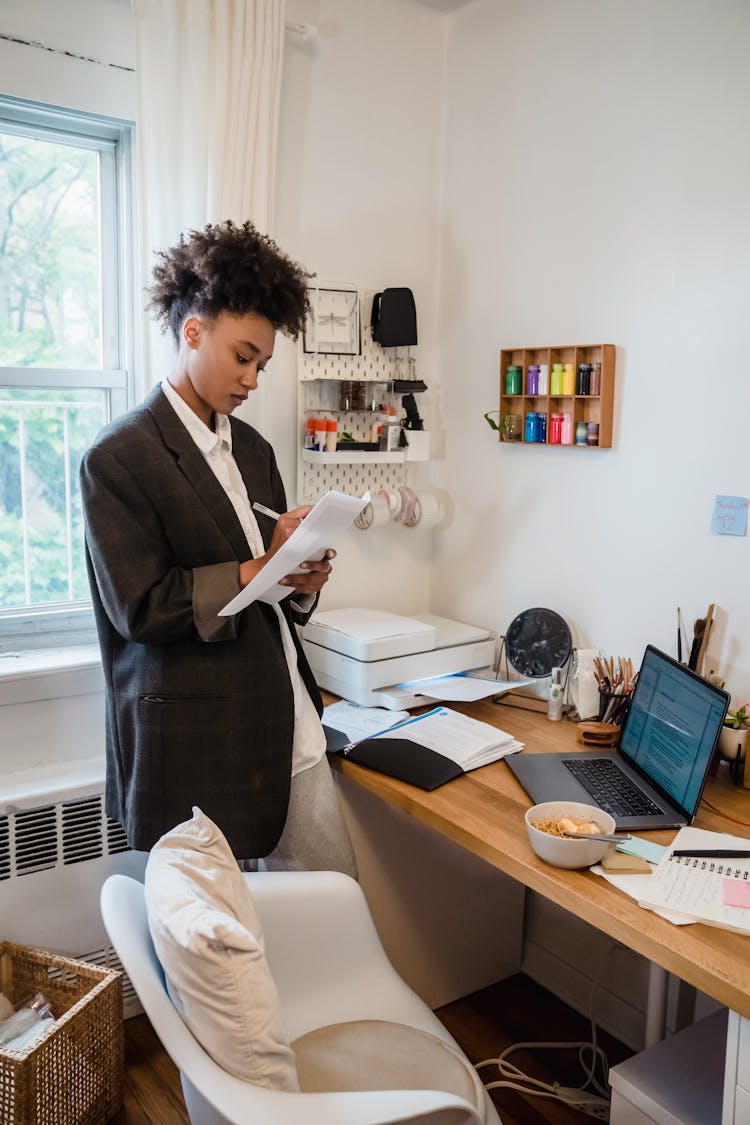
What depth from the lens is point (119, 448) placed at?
167cm

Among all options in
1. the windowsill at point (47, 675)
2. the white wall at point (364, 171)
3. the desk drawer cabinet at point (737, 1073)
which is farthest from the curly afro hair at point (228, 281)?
the desk drawer cabinet at point (737, 1073)

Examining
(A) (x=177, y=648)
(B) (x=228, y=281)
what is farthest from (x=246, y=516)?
(B) (x=228, y=281)

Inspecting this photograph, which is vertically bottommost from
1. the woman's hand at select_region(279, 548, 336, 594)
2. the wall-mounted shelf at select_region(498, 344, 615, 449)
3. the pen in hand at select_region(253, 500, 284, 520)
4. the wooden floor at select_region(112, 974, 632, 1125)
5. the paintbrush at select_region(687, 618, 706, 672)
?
the wooden floor at select_region(112, 974, 632, 1125)

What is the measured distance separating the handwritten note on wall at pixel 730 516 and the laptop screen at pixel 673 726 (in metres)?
0.29

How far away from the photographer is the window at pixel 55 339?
7.11ft

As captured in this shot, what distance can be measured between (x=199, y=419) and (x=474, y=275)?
1095mm

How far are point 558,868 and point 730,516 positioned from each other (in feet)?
2.73

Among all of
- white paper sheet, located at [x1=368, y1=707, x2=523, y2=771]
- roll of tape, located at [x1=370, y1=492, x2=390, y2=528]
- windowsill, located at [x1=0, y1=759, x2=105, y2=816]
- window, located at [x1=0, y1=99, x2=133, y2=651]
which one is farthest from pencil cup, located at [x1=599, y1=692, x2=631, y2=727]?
window, located at [x1=0, y1=99, x2=133, y2=651]

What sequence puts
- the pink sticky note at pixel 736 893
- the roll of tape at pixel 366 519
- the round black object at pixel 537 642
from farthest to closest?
the roll of tape at pixel 366 519 → the round black object at pixel 537 642 → the pink sticky note at pixel 736 893

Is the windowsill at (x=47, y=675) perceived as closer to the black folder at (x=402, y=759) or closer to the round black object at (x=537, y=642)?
the black folder at (x=402, y=759)

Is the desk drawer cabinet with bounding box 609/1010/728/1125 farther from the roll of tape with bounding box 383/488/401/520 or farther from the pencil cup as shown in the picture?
the roll of tape with bounding box 383/488/401/520

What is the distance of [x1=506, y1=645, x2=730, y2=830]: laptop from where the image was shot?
165cm

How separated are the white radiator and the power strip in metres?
0.99

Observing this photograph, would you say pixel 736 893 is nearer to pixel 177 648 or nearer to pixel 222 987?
pixel 222 987
